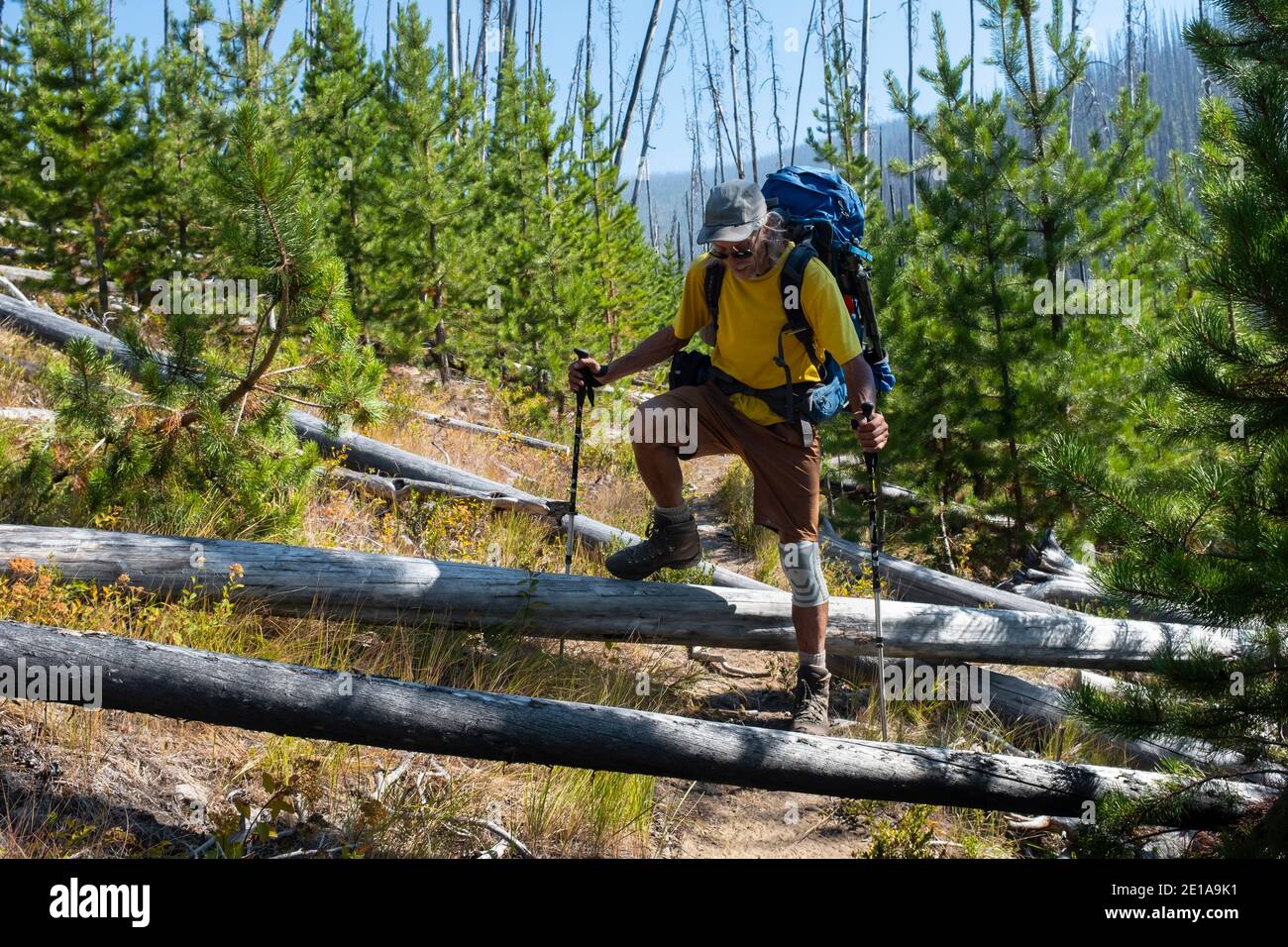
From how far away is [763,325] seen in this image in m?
4.12

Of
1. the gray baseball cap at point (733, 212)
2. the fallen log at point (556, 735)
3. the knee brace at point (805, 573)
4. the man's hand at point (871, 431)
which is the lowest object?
the fallen log at point (556, 735)

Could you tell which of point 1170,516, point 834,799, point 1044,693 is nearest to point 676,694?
point 834,799

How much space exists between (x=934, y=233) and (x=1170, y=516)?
185 inches

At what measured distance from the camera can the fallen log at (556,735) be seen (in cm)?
281

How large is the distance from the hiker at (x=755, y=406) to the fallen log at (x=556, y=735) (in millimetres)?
796

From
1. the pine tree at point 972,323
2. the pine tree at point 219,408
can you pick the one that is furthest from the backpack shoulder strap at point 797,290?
the pine tree at point 972,323

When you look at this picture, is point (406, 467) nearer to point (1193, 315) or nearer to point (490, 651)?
point (490, 651)

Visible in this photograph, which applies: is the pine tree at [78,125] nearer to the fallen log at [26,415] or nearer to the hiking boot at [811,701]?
A: the fallen log at [26,415]

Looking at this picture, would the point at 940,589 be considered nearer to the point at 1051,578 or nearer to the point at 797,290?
the point at 1051,578

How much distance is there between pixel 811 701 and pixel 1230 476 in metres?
1.90

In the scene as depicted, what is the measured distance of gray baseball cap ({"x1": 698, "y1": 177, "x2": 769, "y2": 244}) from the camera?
12.4 feet

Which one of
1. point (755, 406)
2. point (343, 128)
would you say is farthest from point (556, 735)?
point (343, 128)
